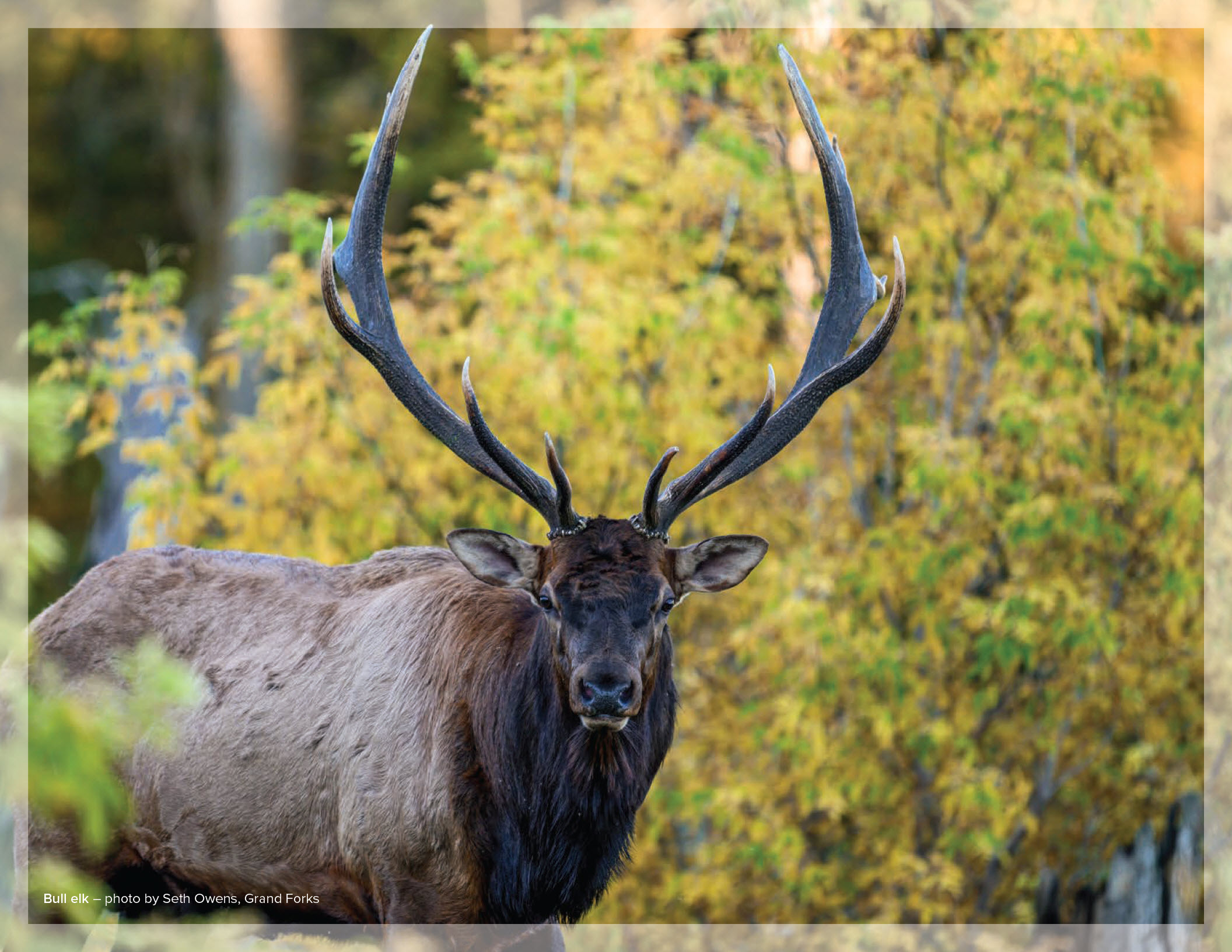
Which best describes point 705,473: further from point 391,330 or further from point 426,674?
point 391,330

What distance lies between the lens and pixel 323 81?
2059 centimetres

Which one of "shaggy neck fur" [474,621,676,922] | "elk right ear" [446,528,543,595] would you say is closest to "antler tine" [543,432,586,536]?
"elk right ear" [446,528,543,595]

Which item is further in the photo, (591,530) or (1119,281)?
(1119,281)

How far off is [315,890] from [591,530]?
1635 millimetres

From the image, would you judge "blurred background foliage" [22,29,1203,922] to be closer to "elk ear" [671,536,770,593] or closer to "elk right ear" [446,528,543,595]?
"elk ear" [671,536,770,593]

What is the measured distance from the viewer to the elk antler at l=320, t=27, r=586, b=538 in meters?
5.12

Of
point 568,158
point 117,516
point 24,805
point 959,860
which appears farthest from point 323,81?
point 24,805

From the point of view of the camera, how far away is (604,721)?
14.9 feet

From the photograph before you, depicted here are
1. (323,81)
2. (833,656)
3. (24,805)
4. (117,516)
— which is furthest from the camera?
(323,81)

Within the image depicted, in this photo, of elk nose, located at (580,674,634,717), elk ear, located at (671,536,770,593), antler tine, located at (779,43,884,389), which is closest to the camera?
elk nose, located at (580,674,634,717)

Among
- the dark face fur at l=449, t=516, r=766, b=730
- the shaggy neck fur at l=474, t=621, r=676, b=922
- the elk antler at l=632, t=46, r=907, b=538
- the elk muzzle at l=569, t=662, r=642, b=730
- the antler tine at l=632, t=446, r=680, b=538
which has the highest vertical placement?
the elk antler at l=632, t=46, r=907, b=538

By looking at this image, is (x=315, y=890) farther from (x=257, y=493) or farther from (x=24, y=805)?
(x=257, y=493)

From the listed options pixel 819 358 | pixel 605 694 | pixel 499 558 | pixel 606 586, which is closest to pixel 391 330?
pixel 499 558

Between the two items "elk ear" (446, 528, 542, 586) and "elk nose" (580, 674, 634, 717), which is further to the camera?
"elk ear" (446, 528, 542, 586)
